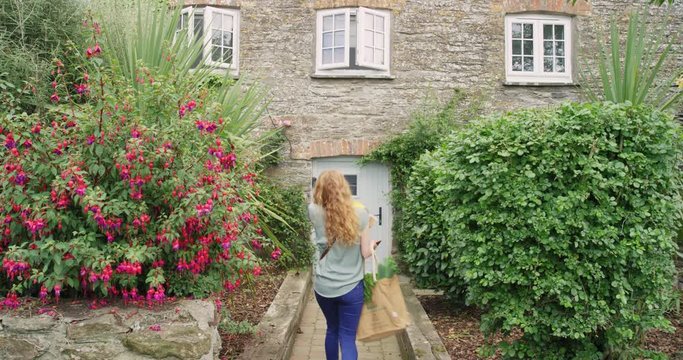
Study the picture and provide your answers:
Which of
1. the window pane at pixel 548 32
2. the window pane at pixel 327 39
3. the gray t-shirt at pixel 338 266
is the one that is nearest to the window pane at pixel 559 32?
the window pane at pixel 548 32

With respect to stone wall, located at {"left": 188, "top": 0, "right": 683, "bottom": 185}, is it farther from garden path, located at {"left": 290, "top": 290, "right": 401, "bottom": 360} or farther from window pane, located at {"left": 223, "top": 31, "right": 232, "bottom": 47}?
garden path, located at {"left": 290, "top": 290, "right": 401, "bottom": 360}

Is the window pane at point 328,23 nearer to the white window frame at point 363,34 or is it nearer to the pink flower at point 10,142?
the white window frame at point 363,34

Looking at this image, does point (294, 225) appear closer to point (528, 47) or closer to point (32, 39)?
point (528, 47)

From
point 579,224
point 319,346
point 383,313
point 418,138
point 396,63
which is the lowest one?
point 319,346

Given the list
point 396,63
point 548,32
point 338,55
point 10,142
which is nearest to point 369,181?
point 396,63

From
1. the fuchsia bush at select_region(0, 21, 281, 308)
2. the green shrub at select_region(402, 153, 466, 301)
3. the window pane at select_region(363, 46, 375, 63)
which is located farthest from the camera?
the window pane at select_region(363, 46, 375, 63)

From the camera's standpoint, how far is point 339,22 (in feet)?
32.2

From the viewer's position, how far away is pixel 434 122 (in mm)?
9328

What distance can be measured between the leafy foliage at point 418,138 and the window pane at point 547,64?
1.36 meters

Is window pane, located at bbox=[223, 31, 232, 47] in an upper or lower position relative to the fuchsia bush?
upper

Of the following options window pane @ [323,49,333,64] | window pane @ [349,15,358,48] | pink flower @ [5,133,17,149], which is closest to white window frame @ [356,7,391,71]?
window pane @ [349,15,358,48]

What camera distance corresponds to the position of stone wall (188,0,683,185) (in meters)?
9.79

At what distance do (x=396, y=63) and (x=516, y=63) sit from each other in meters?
2.17

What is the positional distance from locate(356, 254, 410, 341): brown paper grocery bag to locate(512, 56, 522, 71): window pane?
23.6 ft
